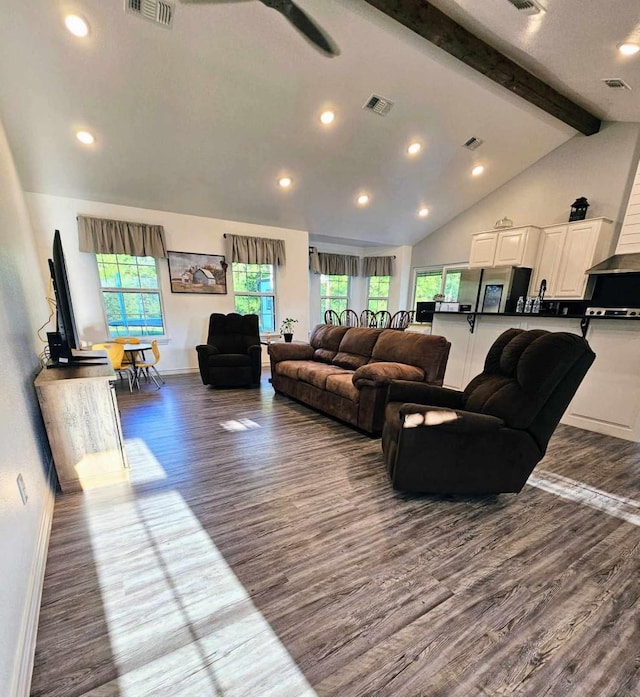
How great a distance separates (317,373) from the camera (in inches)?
128

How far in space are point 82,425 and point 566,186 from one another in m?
6.88

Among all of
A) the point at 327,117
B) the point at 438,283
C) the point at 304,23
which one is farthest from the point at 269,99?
the point at 438,283

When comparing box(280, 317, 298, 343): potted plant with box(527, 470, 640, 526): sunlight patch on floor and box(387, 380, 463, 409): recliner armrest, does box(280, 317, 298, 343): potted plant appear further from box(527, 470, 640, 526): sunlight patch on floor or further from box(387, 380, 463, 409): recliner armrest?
box(527, 470, 640, 526): sunlight patch on floor

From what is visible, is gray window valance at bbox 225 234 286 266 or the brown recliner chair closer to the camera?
the brown recliner chair

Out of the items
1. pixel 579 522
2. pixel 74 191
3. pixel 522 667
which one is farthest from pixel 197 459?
pixel 74 191

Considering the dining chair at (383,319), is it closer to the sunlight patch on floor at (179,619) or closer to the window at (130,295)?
the window at (130,295)

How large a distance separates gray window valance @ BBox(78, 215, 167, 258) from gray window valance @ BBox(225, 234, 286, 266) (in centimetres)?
116

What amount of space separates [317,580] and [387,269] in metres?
6.87

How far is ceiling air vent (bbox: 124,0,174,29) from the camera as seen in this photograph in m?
2.30

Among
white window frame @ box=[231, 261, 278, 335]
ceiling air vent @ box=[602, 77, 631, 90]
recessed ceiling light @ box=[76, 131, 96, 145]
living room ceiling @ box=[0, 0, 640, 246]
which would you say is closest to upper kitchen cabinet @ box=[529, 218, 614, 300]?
living room ceiling @ box=[0, 0, 640, 246]

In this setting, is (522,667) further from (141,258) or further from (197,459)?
(141,258)

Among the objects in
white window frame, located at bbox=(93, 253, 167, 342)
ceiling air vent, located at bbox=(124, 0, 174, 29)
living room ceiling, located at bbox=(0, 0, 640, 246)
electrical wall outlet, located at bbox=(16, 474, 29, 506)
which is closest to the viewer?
electrical wall outlet, located at bbox=(16, 474, 29, 506)

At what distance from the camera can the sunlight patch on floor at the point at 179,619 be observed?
3.26 ft

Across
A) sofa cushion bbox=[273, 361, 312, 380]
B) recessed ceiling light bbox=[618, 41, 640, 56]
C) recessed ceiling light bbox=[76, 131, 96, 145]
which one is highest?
recessed ceiling light bbox=[618, 41, 640, 56]
